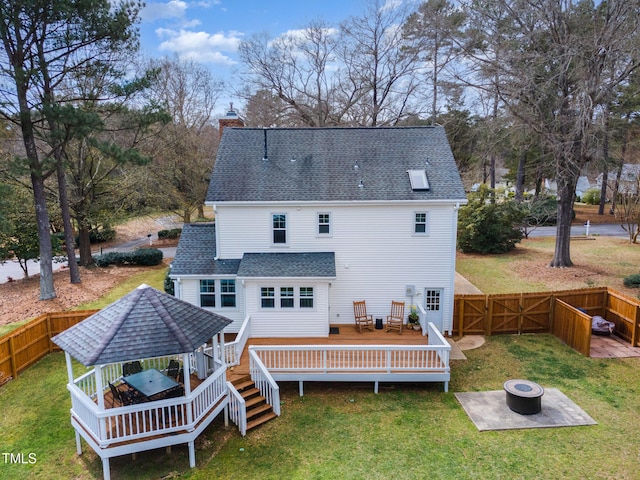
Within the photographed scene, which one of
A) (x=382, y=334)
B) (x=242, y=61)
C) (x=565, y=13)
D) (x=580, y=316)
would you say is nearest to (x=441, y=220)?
(x=382, y=334)

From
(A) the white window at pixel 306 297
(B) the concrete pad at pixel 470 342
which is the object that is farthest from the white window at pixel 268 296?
(B) the concrete pad at pixel 470 342

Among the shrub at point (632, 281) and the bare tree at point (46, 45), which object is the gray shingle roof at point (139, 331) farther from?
the shrub at point (632, 281)

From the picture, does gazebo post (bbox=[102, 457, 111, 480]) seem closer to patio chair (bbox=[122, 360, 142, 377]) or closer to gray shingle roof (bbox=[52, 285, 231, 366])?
gray shingle roof (bbox=[52, 285, 231, 366])

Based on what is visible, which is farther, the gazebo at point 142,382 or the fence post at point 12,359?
the fence post at point 12,359

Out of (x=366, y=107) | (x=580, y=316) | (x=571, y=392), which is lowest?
(x=571, y=392)

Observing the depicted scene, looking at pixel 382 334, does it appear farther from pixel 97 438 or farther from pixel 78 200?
pixel 78 200

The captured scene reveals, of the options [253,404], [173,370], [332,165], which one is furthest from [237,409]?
[332,165]
